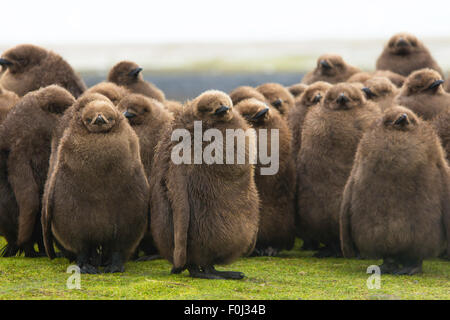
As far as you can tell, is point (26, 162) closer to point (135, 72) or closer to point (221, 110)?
point (221, 110)

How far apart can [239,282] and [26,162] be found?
2.56 meters

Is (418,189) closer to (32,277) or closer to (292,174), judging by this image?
(292,174)

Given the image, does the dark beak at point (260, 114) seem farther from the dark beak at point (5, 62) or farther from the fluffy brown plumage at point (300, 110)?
the dark beak at point (5, 62)

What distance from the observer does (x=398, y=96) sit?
912 centimetres

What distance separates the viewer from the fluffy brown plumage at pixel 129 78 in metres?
9.80

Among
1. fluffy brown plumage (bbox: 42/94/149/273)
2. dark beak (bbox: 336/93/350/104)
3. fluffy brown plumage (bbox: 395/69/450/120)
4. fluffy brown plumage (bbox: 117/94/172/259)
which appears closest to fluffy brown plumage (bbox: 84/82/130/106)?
fluffy brown plumage (bbox: 117/94/172/259)

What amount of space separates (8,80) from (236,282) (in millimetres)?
4670

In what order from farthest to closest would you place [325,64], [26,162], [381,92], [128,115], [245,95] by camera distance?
1. [325,64]
2. [381,92]
3. [245,95]
4. [128,115]
5. [26,162]

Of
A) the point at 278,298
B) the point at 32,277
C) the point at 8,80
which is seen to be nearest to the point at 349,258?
the point at 278,298

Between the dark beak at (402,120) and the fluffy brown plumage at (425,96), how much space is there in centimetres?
204

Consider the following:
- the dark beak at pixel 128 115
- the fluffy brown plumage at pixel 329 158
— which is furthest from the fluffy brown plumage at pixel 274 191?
the dark beak at pixel 128 115

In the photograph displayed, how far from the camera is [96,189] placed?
254 inches

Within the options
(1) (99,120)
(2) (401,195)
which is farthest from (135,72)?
(2) (401,195)

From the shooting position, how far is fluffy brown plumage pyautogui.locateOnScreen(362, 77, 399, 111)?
369 inches
